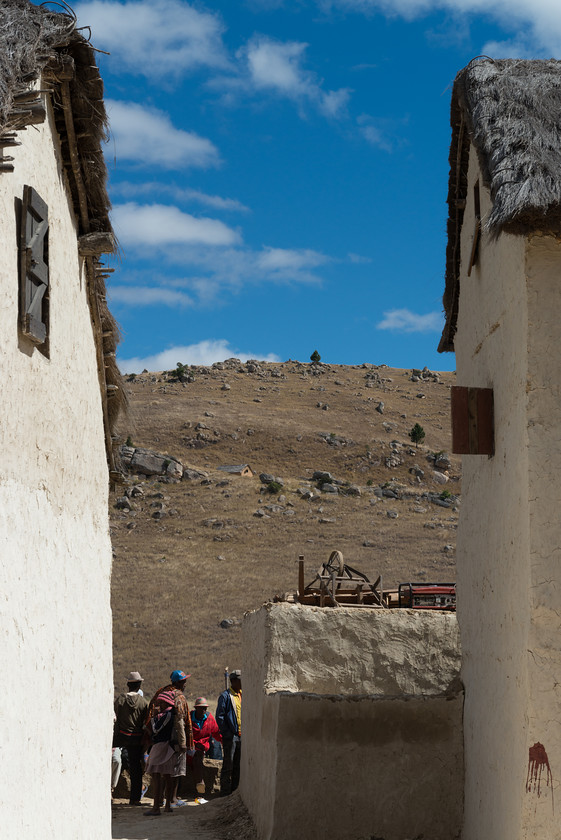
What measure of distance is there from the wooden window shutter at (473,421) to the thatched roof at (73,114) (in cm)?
340

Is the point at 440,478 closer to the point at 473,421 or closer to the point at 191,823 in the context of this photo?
the point at 191,823

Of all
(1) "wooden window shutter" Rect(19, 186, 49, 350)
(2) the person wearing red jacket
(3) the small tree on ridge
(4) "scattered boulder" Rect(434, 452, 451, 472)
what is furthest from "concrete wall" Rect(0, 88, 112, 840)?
(3) the small tree on ridge

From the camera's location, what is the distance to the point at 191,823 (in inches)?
450

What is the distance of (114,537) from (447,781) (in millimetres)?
35793

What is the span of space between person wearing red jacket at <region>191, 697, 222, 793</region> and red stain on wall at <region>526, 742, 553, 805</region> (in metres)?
7.44

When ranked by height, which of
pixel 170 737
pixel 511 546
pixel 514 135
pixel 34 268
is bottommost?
pixel 170 737

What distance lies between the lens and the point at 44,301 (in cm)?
732

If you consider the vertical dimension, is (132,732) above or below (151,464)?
below

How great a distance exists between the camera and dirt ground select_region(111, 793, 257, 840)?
1052cm

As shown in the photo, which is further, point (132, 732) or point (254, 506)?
point (254, 506)

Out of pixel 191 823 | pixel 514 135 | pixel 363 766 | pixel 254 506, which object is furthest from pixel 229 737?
pixel 254 506

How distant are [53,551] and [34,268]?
209cm

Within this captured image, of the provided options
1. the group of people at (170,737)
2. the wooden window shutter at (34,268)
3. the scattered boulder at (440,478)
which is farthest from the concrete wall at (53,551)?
the scattered boulder at (440,478)

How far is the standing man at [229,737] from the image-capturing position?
13.2m
